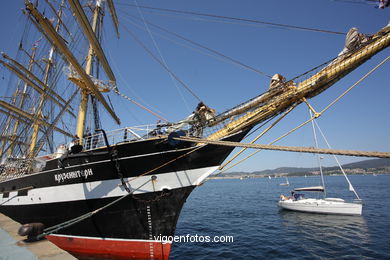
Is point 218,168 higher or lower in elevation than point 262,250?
higher

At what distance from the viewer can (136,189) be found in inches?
273

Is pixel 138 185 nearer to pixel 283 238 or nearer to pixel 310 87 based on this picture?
pixel 310 87

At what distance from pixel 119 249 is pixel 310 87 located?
8888 mm

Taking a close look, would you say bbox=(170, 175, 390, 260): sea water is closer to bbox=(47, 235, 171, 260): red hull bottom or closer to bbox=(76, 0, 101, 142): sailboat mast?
bbox=(47, 235, 171, 260): red hull bottom

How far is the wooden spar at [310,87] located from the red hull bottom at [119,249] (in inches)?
187

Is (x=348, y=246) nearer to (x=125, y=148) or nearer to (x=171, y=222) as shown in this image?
(x=171, y=222)

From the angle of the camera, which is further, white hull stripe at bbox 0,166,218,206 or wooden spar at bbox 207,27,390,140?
white hull stripe at bbox 0,166,218,206

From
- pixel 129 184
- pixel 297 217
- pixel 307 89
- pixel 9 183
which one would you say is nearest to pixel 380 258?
pixel 297 217

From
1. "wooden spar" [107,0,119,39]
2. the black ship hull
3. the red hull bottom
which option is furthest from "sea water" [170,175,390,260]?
"wooden spar" [107,0,119,39]

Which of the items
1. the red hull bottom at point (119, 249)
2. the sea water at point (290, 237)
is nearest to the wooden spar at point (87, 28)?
the red hull bottom at point (119, 249)

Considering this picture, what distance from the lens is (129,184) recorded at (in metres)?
6.94

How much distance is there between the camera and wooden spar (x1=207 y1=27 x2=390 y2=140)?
15.8 feet

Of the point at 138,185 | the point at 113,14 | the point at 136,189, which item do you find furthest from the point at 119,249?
the point at 113,14

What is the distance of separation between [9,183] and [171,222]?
10168 millimetres
